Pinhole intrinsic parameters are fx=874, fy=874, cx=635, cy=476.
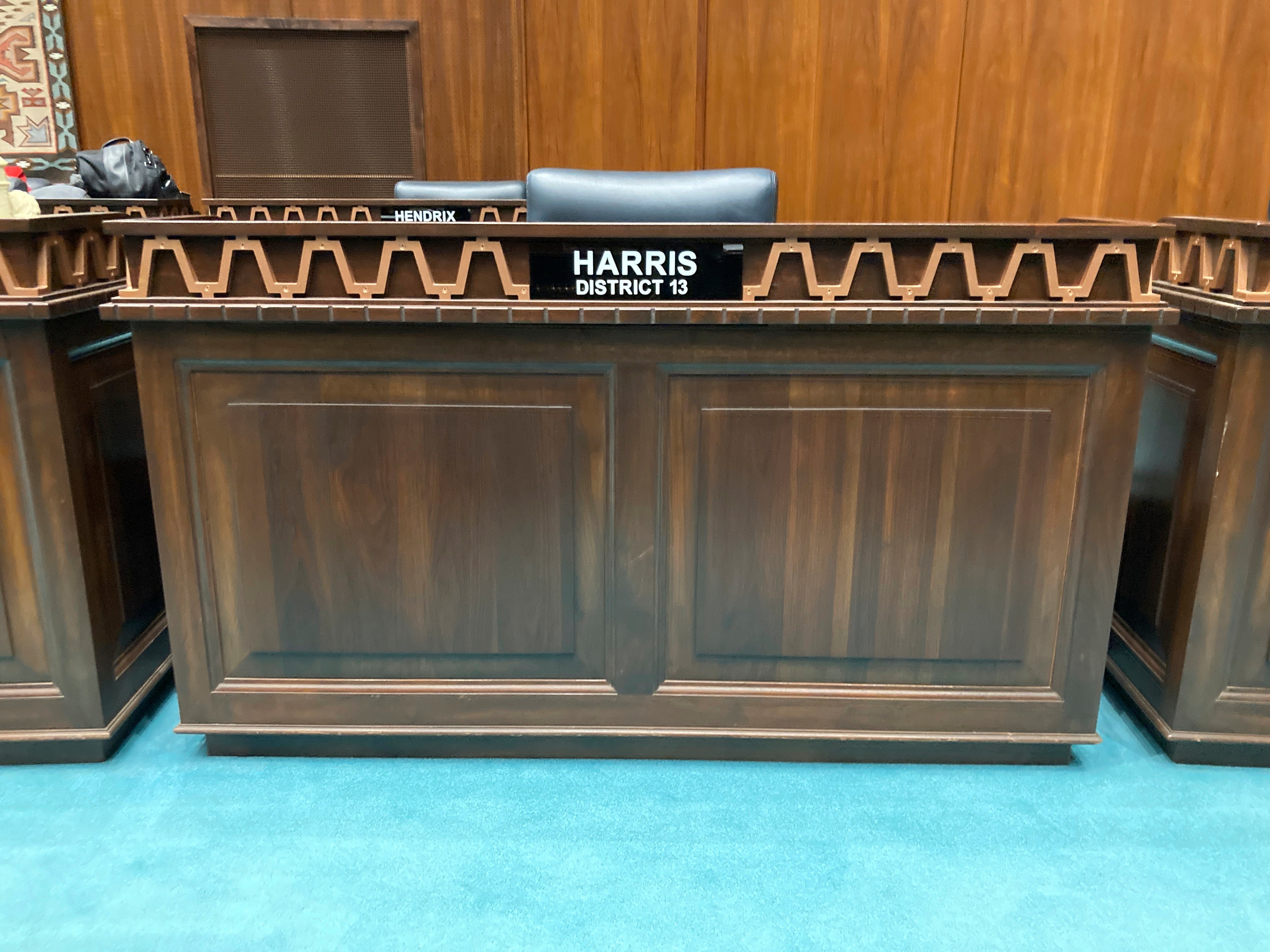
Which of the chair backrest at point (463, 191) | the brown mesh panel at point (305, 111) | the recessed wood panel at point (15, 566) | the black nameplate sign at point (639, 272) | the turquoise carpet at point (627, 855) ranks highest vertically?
the brown mesh panel at point (305, 111)

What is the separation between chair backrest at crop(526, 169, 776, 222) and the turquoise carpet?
117 centimetres

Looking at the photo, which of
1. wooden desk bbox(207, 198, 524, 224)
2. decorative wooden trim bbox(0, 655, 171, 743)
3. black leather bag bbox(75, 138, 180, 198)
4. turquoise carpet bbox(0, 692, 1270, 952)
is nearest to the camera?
turquoise carpet bbox(0, 692, 1270, 952)

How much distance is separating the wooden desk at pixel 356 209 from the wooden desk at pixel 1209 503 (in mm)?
2523

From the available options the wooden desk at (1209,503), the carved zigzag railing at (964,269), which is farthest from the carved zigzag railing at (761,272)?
the wooden desk at (1209,503)

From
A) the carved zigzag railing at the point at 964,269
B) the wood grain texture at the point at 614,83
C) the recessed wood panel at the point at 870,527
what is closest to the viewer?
the carved zigzag railing at the point at 964,269

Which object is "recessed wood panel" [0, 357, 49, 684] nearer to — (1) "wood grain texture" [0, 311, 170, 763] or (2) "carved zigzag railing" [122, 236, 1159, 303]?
(1) "wood grain texture" [0, 311, 170, 763]

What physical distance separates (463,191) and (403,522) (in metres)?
2.57

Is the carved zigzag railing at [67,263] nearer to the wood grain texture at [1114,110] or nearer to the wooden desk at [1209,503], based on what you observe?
the wooden desk at [1209,503]

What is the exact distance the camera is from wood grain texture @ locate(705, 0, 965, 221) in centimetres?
487

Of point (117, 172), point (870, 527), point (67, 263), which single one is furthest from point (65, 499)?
point (117, 172)

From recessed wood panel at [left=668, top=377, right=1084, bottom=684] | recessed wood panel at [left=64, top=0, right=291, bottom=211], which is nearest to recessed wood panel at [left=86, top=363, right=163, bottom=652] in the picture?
recessed wood panel at [left=668, top=377, right=1084, bottom=684]

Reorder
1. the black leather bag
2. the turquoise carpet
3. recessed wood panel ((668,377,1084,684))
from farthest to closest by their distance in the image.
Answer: the black leather bag, recessed wood panel ((668,377,1084,684)), the turquoise carpet

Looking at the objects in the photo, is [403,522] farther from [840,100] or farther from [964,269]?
[840,100]

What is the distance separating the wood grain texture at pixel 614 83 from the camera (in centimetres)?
489
